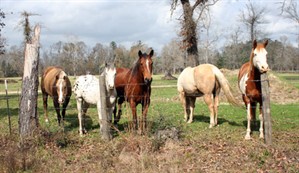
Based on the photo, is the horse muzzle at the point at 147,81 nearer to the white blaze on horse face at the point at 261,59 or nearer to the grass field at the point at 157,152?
the grass field at the point at 157,152

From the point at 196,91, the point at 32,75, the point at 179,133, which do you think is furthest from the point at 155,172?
the point at 196,91

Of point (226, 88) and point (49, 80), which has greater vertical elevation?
point (49, 80)

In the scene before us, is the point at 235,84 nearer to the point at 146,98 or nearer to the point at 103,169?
the point at 146,98

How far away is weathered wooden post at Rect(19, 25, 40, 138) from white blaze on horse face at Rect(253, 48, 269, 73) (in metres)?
5.31

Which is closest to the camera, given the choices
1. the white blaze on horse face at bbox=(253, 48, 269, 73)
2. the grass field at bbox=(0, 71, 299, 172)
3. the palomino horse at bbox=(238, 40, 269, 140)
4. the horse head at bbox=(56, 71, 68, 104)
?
the grass field at bbox=(0, 71, 299, 172)

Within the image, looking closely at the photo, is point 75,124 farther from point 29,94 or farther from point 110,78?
point 110,78

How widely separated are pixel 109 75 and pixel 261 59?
3680mm

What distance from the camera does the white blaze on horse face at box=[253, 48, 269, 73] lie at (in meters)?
7.05

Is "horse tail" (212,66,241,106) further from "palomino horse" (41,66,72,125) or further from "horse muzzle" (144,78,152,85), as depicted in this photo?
"palomino horse" (41,66,72,125)

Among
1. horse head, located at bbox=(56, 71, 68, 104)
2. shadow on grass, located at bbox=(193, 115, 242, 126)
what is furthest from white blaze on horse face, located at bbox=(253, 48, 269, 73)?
horse head, located at bbox=(56, 71, 68, 104)

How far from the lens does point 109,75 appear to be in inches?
320

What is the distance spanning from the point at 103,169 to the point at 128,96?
296 cm

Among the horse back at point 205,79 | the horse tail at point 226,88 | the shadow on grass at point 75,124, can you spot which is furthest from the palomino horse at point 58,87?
the horse tail at point 226,88

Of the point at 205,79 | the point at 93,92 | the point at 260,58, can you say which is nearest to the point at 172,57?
the point at 205,79
